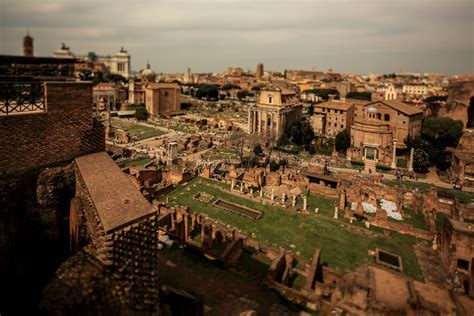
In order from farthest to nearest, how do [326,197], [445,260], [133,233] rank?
[326,197] → [445,260] → [133,233]

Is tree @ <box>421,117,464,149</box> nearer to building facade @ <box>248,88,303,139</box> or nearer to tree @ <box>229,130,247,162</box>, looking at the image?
building facade @ <box>248,88,303,139</box>

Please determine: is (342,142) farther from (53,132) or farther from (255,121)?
(53,132)

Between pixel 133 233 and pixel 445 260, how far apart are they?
60.5 ft

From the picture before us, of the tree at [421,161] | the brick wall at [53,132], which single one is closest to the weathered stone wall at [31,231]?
the brick wall at [53,132]

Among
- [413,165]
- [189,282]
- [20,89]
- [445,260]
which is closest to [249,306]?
[189,282]

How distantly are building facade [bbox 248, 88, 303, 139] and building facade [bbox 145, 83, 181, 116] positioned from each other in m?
26.4

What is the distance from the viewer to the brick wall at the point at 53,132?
7.20 m

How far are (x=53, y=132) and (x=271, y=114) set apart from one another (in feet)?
169

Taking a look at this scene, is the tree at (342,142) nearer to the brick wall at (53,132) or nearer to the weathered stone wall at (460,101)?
the weathered stone wall at (460,101)

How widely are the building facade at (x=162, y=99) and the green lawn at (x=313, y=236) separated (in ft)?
186

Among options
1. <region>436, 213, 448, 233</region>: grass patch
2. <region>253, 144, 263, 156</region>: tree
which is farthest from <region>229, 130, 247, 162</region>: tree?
<region>436, 213, 448, 233</region>: grass patch

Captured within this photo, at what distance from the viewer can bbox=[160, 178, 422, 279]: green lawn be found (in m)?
18.6

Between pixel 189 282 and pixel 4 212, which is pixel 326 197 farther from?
pixel 4 212

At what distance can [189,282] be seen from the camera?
43.3ft
